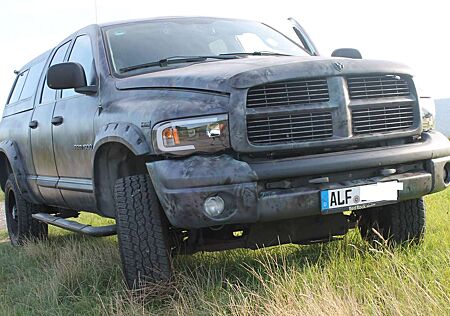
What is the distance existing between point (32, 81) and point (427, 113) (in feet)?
14.1

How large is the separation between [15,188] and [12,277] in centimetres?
181

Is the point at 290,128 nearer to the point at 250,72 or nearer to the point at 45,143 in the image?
the point at 250,72

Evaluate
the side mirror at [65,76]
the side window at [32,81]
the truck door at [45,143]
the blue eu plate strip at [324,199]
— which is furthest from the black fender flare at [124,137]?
the side window at [32,81]

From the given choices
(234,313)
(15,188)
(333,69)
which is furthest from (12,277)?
(333,69)

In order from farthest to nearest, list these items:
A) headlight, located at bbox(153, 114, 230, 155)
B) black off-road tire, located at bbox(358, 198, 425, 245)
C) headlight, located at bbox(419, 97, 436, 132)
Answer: black off-road tire, located at bbox(358, 198, 425, 245)
headlight, located at bbox(419, 97, 436, 132)
headlight, located at bbox(153, 114, 230, 155)

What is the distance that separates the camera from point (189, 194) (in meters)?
3.39

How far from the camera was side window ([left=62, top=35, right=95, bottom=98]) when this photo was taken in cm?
491

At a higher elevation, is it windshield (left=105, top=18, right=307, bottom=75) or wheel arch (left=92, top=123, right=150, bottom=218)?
windshield (left=105, top=18, right=307, bottom=75)

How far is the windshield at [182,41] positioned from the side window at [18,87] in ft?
8.63

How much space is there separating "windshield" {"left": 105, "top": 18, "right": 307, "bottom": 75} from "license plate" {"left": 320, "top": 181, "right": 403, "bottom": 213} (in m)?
1.58

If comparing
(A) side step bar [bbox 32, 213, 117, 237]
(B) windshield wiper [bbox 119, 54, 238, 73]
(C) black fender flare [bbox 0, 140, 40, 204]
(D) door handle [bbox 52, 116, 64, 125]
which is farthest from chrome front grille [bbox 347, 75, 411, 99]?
(C) black fender flare [bbox 0, 140, 40, 204]

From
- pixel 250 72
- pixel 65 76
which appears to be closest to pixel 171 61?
pixel 65 76

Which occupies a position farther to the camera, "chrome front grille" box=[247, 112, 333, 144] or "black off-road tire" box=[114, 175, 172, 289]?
"black off-road tire" box=[114, 175, 172, 289]

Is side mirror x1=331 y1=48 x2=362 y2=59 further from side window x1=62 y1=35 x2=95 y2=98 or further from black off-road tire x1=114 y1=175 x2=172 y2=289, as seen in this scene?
black off-road tire x1=114 y1=175 x2=172 y2=289
